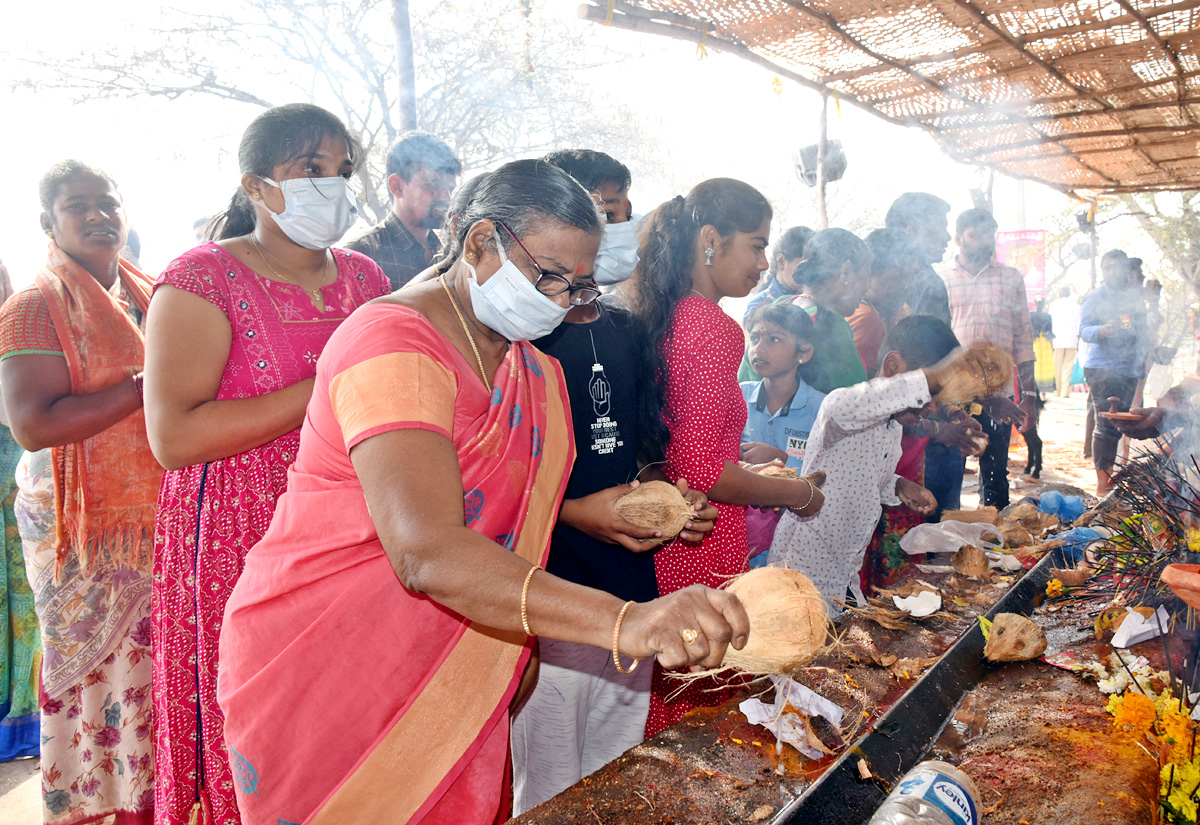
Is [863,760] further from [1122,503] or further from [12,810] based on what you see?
[12,810]

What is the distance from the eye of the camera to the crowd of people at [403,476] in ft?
4.61

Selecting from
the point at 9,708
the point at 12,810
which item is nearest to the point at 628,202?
the point at 12,810

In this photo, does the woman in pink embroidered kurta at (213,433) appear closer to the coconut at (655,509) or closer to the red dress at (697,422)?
the coconut at (655,509)

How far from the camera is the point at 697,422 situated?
2328mm

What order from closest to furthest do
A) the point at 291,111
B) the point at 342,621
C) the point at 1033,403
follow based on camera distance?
the point at 342,621 → the point at 291,111 → the point at 1033,403

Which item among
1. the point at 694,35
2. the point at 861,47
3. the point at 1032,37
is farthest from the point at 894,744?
the point at 1032,37

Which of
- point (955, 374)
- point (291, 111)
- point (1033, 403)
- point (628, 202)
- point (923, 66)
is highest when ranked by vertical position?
point (923, 66)

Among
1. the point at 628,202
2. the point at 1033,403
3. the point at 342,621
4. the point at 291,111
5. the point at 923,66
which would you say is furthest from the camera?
the point at 1033,403

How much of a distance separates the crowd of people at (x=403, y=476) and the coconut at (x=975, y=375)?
0.20ft

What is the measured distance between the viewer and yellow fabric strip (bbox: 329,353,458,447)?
49.1 inches

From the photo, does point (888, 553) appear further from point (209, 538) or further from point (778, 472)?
point (209, 538)

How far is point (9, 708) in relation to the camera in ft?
11.8

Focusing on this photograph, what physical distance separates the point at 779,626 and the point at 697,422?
0.95 m

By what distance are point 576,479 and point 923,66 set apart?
182 inches
